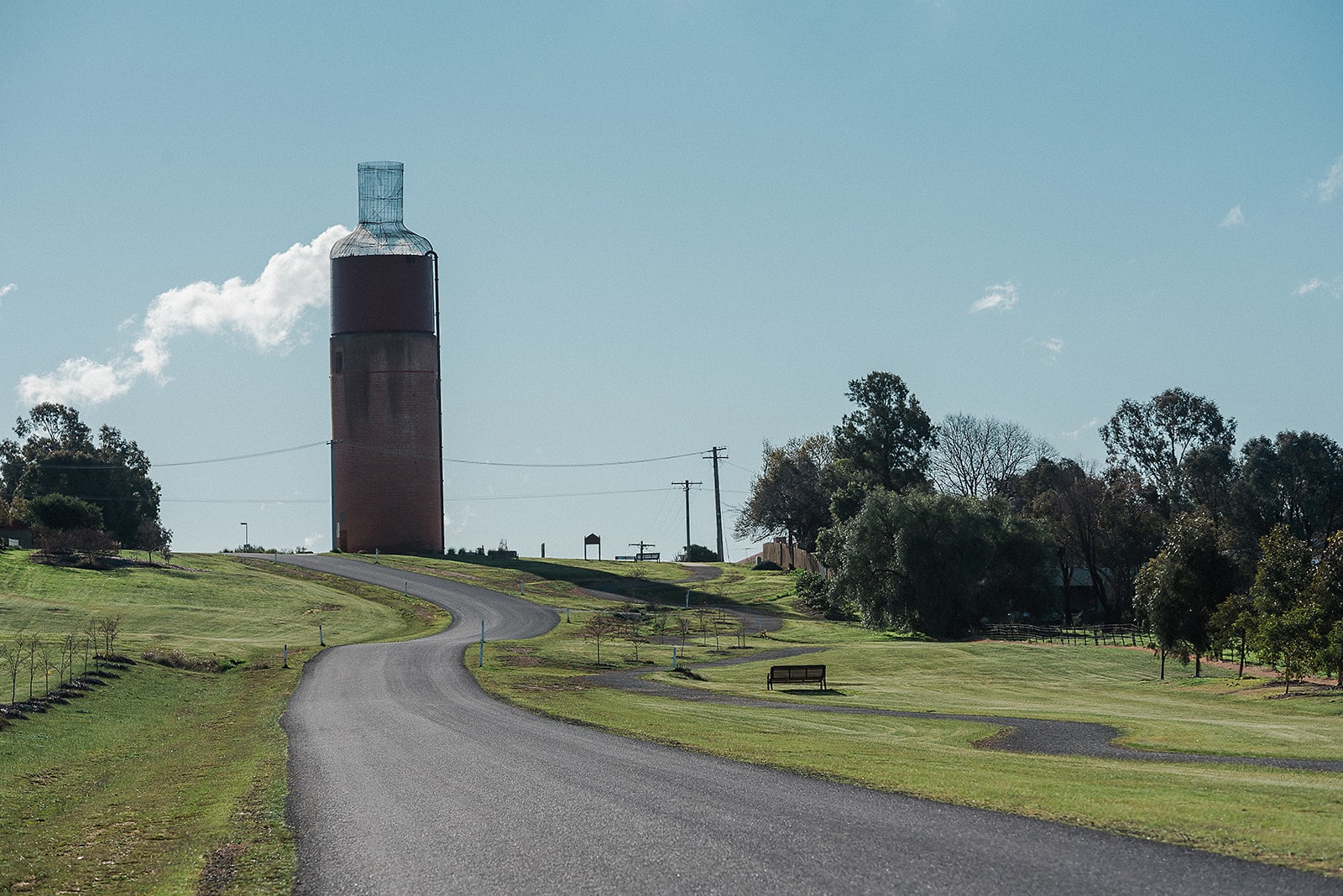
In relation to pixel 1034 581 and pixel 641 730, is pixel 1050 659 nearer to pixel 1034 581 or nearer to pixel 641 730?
pixel 1034 581

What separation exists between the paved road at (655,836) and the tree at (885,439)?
258ft

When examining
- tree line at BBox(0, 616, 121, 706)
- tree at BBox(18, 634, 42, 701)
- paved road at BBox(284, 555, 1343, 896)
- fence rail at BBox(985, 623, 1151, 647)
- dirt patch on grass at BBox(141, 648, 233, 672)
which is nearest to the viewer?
paved road at BBox(284, 555, 1343, 896)

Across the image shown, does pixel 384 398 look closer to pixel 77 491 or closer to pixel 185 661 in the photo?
pixel 77 491

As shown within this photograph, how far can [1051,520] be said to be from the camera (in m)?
86.9

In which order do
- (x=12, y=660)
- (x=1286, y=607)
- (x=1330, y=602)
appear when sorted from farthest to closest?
1. (x=1286, y=607)
2. (x=12, y=660)
3. (x=1330, y=602)

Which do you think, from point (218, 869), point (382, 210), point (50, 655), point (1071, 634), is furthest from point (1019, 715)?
point (382, 210)

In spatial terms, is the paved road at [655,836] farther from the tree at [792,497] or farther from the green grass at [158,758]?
the tree at [792,497]

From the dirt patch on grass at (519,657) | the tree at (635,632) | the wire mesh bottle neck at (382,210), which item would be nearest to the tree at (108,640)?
the dirt patch on grass at (519,657)

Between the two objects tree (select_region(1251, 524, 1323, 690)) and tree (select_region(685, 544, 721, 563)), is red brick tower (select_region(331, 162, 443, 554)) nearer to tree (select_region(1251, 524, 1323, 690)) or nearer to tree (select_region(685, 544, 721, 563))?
tree (select_region(685, 544, 721, 563))

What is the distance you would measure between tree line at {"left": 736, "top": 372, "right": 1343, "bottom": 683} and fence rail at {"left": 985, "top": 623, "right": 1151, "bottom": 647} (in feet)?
10.5

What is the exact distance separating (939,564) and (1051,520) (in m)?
19.8

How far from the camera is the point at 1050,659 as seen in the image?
50.7m

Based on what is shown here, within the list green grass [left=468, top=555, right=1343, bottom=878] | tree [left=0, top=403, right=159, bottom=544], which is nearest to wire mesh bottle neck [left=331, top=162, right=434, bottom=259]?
tree [left=0, top=403, right=159, bottom=544]

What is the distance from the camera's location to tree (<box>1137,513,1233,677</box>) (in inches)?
1662
